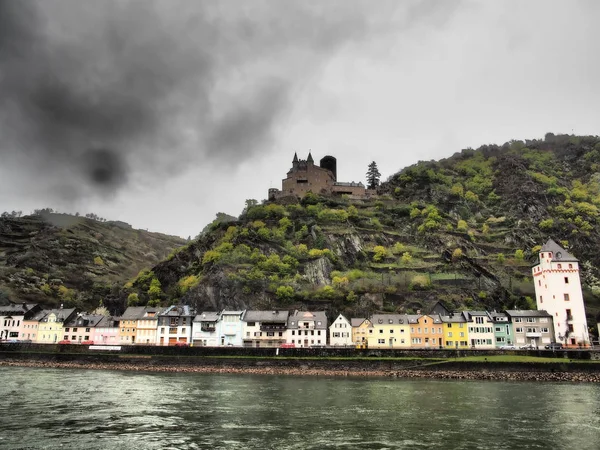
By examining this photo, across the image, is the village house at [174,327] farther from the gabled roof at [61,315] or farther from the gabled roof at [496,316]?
the gabled roof at [496,316]

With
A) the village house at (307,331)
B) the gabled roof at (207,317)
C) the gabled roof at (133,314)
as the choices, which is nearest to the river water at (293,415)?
the village house at (307,331)

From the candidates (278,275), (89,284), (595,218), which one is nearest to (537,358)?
(278,275)

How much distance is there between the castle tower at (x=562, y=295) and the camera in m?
78.2

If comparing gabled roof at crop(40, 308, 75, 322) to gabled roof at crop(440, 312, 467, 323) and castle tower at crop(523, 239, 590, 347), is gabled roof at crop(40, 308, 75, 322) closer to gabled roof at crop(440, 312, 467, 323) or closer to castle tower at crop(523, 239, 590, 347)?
gabled roof at crop(440, 312, 467, 323)

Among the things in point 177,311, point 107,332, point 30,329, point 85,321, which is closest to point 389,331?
point 177,311

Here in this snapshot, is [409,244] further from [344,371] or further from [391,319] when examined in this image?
[344,371]

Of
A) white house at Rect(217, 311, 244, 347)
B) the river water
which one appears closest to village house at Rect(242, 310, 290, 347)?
white house at Rect(217, 311, 244, 347)

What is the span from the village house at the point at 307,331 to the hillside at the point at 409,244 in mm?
5459

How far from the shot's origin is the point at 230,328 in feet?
292

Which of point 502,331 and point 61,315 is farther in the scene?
point 61,315

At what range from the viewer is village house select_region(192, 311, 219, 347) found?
89.2m

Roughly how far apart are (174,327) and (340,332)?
3152cm

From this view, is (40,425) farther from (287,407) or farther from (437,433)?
(437,433)

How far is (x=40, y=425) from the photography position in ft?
92.5
